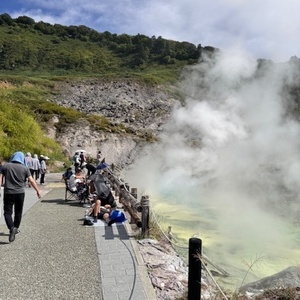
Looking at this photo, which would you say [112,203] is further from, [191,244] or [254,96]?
[254,96]

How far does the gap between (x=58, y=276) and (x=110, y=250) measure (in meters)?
1.36

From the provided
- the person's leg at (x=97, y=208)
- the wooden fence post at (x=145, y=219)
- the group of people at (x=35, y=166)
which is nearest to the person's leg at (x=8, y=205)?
the person's leg at (x=97, y=208)

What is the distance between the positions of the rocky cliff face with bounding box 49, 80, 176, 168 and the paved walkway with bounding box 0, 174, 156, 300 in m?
21.7

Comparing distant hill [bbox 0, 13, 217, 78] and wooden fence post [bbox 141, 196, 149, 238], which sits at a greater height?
distant hill [bbox 0, 13, 217, 78]

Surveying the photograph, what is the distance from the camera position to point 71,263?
5.74 m

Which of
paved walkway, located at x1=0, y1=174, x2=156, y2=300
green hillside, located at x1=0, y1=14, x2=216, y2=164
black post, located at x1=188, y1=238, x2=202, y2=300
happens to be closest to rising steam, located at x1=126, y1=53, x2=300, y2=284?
paved walkway, located at x1=0, y1=174, x2=156, y2=300

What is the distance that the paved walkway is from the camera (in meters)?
4.76

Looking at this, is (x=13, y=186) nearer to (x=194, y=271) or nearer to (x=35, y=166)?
(x=194, y=271)

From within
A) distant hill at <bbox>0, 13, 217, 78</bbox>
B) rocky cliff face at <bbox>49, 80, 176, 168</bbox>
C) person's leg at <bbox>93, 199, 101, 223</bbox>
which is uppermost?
distant hill at <bbox>0, 13, 217, 78</bbox>

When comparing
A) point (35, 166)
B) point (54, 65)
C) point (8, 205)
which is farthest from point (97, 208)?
point (54, 65)

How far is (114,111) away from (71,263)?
42203mm

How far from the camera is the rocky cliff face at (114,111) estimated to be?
103 feet

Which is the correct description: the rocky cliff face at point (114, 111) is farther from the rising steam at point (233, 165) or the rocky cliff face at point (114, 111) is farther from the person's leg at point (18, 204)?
the person's leg at point (18, 204)

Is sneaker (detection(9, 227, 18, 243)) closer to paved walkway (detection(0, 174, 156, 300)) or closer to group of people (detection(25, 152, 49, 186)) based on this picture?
paved walkway (detection(0, 174, 156, 300))
